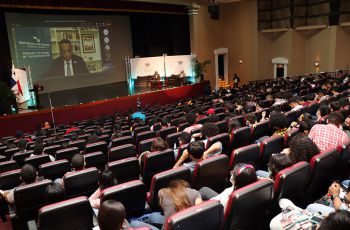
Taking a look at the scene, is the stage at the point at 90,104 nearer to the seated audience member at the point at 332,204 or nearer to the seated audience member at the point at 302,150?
the seated audience member at the point at 302,150

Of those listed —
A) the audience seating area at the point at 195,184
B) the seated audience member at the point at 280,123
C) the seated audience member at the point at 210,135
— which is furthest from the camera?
the seated audience member at the point at 280,123

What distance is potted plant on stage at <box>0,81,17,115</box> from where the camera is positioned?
1179cm

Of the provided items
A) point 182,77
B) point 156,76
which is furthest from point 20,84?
point 182,77

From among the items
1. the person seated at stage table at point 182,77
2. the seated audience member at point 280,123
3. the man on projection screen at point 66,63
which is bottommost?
the person seated at stage table at point 182,77

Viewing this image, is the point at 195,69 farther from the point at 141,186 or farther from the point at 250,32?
the point at 141,186

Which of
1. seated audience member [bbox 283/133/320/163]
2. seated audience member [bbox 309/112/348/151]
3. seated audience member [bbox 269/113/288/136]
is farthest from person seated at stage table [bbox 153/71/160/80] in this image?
seated audience member [bbox 283/133/320/163]

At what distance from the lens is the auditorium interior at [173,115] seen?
9.15ft

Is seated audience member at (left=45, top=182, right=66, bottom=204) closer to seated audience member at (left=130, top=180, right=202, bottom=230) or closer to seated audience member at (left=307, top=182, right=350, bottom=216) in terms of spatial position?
seated audience member at (left=130, top=180, right=202, bottom=230)

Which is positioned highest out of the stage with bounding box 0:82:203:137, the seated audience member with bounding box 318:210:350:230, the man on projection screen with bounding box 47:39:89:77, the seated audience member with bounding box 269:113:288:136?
the man on projection screen with bounding box 47:39:89:77

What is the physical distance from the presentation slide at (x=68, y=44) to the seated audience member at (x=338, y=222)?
49.8 feet

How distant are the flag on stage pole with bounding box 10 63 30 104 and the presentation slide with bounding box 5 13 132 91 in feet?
4.22

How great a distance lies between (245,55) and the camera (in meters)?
21.1

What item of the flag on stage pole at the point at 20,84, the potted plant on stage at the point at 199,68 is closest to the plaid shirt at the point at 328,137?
the flag on stage pole at the point at 20,84

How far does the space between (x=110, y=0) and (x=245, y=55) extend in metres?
9.36
